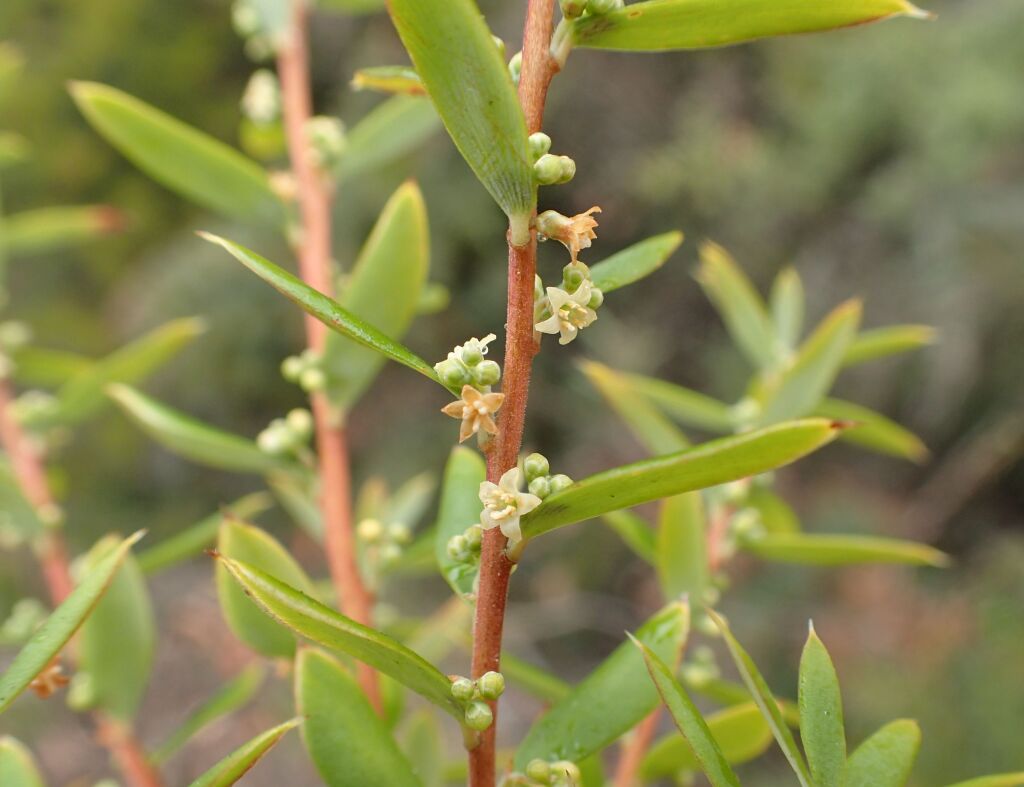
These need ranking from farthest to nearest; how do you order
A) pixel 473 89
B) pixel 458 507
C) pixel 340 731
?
pixel 458 507 < pixel 340 731 < pixel 473 89

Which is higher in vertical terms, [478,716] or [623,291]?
[623,291]

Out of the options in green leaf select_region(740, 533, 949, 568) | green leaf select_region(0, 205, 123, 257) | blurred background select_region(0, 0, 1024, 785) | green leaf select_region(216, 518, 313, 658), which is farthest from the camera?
blurred background select_region(0, 0, 1024, 785)

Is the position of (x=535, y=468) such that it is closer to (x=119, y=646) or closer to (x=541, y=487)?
(x=541, y=487)

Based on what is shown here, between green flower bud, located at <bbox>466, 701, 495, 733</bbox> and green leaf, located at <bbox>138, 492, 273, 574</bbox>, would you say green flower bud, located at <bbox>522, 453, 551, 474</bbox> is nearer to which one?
green flower bud, located at <bbox>466, 701, 495, 733</bbox>

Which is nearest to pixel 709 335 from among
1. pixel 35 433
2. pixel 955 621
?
pixel 955 621

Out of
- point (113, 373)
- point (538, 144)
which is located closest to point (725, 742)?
point (538, 144)

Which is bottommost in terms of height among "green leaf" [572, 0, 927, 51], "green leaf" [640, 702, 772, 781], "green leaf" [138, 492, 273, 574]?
"green leaf" [640, 702, 772, 781]

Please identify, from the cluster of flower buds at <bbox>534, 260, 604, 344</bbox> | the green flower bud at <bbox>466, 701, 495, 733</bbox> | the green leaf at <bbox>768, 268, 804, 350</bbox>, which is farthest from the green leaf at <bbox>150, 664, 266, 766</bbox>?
the green leaf at <bbox>768, 268, 804, 350</bbox>
